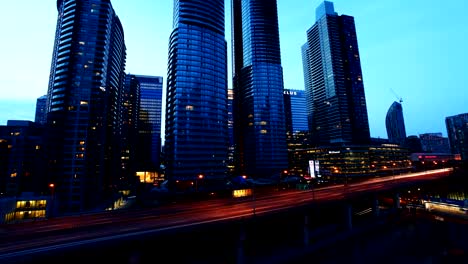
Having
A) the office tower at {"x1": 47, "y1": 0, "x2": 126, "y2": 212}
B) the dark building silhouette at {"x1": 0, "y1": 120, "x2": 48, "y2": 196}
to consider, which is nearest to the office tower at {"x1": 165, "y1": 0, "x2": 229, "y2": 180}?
the office tower at {"x1": 47, "y1": 0, "x2": 126, "y2": 212}

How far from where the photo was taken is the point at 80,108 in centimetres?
11944

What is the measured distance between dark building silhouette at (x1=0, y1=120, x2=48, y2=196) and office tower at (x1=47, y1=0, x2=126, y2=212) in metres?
25.4

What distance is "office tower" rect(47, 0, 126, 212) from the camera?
109 m

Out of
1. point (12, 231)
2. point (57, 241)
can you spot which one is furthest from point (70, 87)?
point (57, 241)

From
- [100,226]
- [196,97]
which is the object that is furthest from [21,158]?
[100,226]

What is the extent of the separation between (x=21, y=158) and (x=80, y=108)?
54.6 metres

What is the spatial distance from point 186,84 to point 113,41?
2647 inches

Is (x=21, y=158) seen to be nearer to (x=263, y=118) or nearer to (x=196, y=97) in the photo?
(x=196, y=97)

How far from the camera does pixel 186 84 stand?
433 feet

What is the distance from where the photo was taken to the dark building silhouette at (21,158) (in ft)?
418

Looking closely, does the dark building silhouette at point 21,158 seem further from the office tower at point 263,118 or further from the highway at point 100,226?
the office tower at point 263,118

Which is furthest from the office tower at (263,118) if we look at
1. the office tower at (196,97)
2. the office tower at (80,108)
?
the office tower at (80,108)

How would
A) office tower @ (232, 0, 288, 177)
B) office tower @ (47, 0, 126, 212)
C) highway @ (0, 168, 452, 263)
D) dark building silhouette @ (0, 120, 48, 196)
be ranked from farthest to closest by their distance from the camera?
office tower @ (232, 0, 288, 177) → dark building silhouette @ (0, 120, 48, 196) → office tower @ (47, 0, 126, 212) → highway @ (0, 168, 452, 263)

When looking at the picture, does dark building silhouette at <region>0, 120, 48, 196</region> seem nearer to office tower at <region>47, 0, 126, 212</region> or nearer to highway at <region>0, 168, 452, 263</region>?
office tower at <region>47, 0, 126, 212</region>
